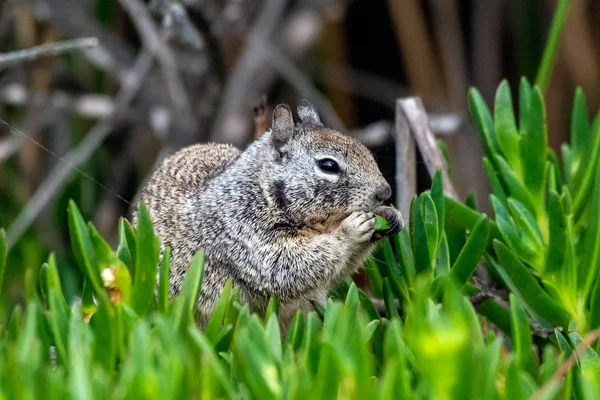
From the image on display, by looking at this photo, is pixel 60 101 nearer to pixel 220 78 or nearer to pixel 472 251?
pixel 220 78

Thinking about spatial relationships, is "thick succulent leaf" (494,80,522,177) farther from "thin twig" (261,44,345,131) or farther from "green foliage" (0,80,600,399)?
"thin twig" (261,44,345,131)

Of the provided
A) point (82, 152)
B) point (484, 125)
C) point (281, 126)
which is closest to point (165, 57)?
point (82, 152)

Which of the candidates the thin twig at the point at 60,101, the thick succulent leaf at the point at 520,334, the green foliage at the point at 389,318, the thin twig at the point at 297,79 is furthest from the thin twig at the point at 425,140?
the thin twig at the point at 60,101

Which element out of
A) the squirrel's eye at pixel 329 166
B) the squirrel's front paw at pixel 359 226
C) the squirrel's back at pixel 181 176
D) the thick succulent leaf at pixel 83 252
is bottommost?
the squirrel's front paw at pixel 359 226

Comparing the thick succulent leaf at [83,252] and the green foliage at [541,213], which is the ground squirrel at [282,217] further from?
the thick succulent leaf at [83,252]

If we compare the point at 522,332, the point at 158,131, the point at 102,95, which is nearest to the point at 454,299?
the point at 522,332

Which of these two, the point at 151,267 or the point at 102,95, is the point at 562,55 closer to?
the point at 102,95
